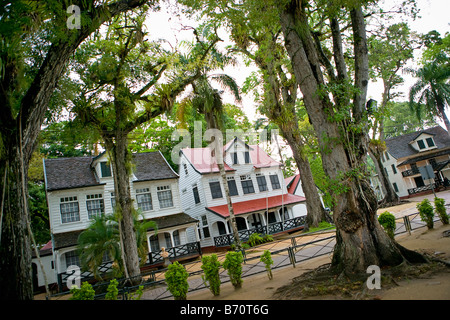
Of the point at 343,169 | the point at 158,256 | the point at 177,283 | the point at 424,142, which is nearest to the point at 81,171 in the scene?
the point at 158,256

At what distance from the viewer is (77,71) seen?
36.1 ft

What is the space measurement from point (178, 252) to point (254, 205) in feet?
26.1

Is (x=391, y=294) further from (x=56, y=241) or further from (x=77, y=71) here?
(x=56, y=241)

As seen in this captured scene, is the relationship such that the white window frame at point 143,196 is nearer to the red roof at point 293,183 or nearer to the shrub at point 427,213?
the red roof at point 293,183

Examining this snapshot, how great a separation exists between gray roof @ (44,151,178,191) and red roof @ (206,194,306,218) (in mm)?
4953

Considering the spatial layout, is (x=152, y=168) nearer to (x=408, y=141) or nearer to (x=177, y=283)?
(x=177, y=283)

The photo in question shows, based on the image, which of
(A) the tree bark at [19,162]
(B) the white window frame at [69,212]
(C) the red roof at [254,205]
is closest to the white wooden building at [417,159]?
(C) the red roof at [254,205]

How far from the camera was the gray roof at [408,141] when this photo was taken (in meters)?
35.0

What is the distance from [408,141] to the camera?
3712 cm

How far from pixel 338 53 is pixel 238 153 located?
19.7 meters

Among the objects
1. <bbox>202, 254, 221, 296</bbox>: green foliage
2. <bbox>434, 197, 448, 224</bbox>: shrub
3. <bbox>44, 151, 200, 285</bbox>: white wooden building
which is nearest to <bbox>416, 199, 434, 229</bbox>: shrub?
<bbox>434, 197, 448, 224</bbox>: shrub

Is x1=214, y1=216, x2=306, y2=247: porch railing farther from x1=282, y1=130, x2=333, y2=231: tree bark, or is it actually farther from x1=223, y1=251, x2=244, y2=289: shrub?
x1=223, y1=251, x2=244, y2=289: shrub

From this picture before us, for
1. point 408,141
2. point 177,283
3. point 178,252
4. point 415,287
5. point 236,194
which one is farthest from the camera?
point 408,141

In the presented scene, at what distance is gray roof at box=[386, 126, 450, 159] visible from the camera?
35022mm
